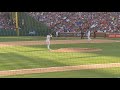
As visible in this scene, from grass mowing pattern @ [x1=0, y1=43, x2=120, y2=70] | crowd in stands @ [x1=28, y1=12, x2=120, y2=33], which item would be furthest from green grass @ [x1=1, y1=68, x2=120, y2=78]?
crowd in stands @ [x1=28, y1=12, x2=120, y2=33]

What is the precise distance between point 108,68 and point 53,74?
2.05m

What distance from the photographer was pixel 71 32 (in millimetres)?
27016

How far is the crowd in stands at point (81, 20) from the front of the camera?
72.7ft

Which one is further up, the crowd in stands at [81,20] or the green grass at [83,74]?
the crowd in stands at [81,20]

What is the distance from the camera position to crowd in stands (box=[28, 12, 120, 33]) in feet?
72.7

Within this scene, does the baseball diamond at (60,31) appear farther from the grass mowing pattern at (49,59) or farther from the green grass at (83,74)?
the green grass at (83,74)

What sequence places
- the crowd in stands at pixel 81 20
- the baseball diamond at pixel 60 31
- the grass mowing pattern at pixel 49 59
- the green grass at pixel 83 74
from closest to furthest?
the green grass at pixel 83 74
the grass mowing pattern at pixel 49 59
the baseball diamond at pixel 60 31
the crowd in stands at pixel 81 20

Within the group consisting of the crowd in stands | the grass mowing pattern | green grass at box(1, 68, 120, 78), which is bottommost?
the grass mowing pattern

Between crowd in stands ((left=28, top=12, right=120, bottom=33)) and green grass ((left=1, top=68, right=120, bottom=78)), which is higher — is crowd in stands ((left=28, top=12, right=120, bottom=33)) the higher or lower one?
the higher one

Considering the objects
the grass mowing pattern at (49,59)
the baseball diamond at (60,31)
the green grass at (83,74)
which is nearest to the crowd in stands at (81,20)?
the baseball diamond at (60,31)

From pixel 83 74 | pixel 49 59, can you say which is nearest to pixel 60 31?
pixel 49 59

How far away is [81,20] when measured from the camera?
22703mm

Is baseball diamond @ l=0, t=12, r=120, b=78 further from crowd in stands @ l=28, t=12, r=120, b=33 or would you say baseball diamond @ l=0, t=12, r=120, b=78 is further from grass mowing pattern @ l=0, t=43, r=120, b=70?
grass mowing pattern @ l=0, t=43, r=120, b=70
